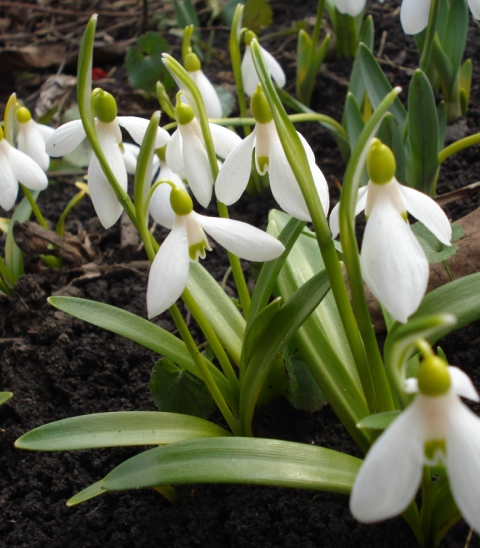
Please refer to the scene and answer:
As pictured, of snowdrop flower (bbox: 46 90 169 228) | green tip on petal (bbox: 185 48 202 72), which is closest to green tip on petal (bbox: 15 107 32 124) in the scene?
green tip on petal (bbox: 185 48 202 72)

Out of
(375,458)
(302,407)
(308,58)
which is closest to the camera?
(375,458)

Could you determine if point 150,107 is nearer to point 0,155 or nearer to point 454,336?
point 0,155

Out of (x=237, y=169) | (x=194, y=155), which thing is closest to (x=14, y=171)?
(x=194, y=155)

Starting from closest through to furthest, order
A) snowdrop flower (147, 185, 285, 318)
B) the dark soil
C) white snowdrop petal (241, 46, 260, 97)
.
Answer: snowdrop flower (147, 185, 285, 318) < the dark soil < white snowdrop petal (241, 46, 260, 97)

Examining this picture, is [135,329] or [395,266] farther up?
[395,266]

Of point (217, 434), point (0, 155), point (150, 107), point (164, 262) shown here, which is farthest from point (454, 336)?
point (150, 107)

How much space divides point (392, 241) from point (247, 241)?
19 cm

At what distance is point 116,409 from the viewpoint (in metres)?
1.36

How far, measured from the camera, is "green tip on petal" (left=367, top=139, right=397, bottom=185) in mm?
740

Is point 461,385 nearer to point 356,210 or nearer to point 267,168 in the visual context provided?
point 356,210

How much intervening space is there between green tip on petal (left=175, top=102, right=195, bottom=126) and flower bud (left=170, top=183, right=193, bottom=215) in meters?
0.16

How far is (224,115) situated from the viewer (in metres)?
2.07

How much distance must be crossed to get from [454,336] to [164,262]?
2.52 feet

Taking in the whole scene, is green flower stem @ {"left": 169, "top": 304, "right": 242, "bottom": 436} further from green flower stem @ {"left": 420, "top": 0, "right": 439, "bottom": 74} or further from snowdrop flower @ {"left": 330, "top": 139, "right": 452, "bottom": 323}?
green flower stem @ {"left": 420, "top": 0, "right": 439, "bottom": 74}
